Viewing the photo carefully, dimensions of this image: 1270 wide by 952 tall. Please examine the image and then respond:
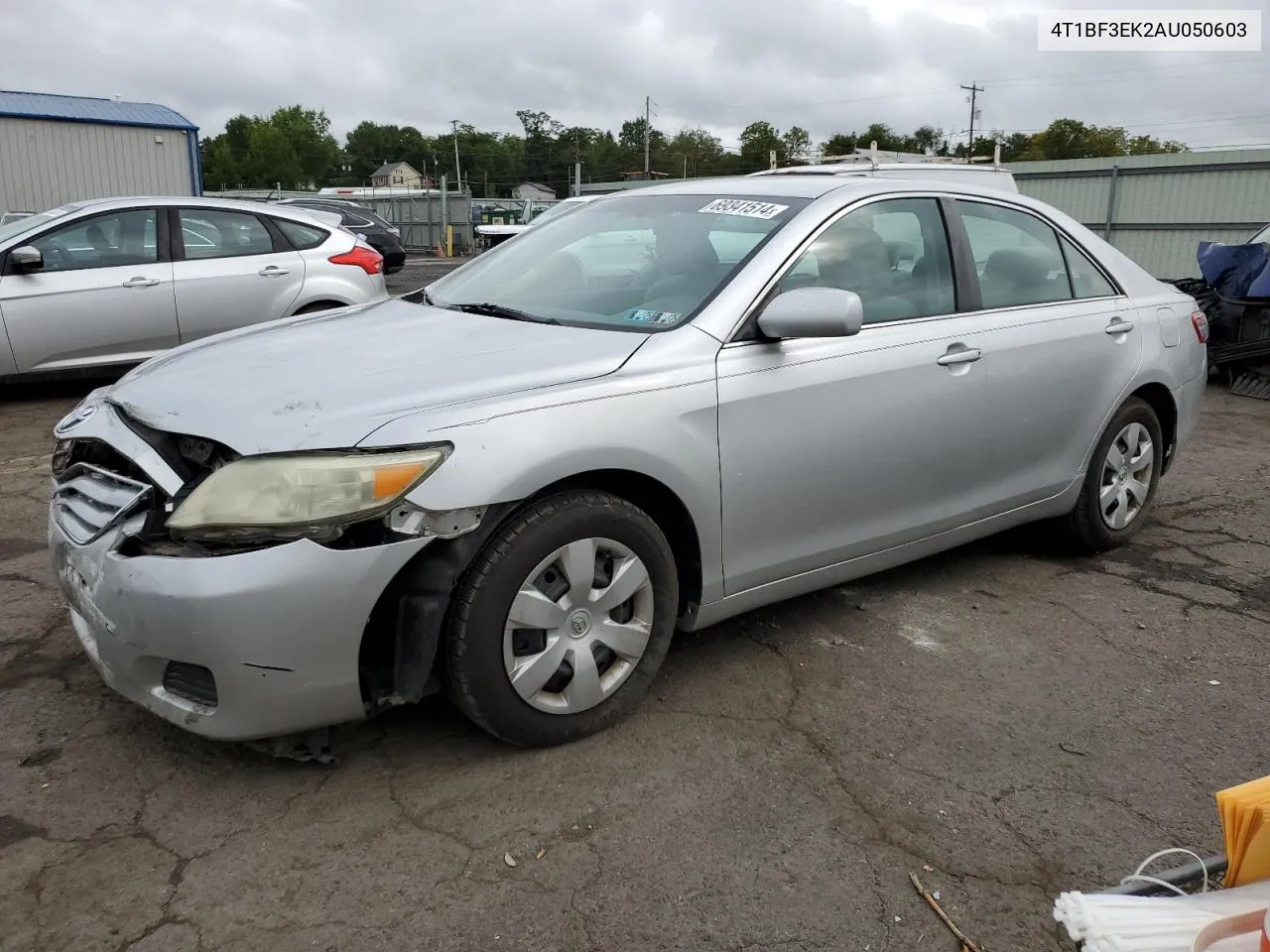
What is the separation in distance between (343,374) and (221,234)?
580 centimetres

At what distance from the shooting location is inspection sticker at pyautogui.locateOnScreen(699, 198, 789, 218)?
11.5 feet

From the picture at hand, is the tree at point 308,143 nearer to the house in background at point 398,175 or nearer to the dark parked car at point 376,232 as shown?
the house in background at point 398,175

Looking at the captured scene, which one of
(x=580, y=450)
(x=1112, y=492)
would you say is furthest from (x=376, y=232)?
(x=580, y=450)

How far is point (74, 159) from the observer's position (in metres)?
18.7

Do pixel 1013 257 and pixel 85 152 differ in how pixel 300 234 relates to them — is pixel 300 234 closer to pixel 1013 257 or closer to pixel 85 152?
pixel 1013 257

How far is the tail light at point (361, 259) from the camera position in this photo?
829cm

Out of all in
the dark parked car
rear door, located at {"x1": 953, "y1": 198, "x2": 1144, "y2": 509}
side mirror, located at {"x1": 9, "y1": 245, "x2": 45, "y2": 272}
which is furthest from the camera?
the dark parked car

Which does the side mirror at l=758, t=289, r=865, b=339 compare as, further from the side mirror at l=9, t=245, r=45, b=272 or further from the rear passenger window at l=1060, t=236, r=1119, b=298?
the side mirror at l=9, t=245, r=45, b=272

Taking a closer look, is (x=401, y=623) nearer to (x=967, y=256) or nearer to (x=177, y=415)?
(x=177, y=415)

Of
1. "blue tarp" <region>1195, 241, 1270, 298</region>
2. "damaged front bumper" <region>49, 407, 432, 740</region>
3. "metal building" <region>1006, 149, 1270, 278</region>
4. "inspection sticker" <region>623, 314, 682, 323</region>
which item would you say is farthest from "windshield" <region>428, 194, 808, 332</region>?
"metal building" <region>1006, 149, 1270, 278</region>

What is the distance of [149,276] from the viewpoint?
296 inches

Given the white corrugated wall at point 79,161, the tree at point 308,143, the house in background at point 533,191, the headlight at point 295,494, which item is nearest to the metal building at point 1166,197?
the headlight at point 295,494

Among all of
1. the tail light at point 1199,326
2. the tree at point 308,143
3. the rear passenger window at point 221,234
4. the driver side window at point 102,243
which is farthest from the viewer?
the tree at point 308,143

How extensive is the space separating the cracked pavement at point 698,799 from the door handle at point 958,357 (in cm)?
95
